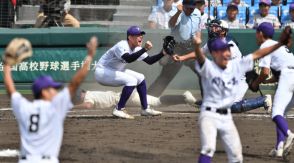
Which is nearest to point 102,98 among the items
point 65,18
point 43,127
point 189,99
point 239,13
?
point 189,99

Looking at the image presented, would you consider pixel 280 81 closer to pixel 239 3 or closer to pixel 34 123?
pixel 34 123

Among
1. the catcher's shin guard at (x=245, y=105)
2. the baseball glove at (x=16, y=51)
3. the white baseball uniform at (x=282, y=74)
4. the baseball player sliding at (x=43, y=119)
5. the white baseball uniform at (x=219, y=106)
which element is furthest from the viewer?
the catcher's shin guard at (x=245, y=105)

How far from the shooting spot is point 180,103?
1540 cm

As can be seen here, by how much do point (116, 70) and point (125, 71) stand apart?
0.64 ft

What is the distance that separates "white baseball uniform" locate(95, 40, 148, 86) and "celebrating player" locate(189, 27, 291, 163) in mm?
5286

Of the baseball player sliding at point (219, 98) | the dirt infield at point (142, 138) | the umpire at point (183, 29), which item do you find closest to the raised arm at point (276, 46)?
the baseball player sliding at point (219, 98)

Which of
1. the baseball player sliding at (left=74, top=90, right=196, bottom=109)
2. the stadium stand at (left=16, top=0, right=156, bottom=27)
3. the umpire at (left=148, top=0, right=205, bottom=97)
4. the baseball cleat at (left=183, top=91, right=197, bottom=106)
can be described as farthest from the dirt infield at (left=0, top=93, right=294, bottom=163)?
the stadium stand at (left=16, top=0, right=156, bottom=27)

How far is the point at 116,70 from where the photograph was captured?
45.0 ft

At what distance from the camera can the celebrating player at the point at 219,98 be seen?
8.07m

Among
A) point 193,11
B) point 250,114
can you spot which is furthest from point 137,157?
point 193,11

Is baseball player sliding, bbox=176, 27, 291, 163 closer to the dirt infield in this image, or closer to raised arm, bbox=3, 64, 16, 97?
the dirt infield

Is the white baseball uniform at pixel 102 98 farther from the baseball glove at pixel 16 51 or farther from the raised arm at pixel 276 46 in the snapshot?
the baseball glove at pixel 16 51

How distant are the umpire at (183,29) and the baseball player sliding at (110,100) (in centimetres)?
64

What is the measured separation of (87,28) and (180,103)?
327 cm
